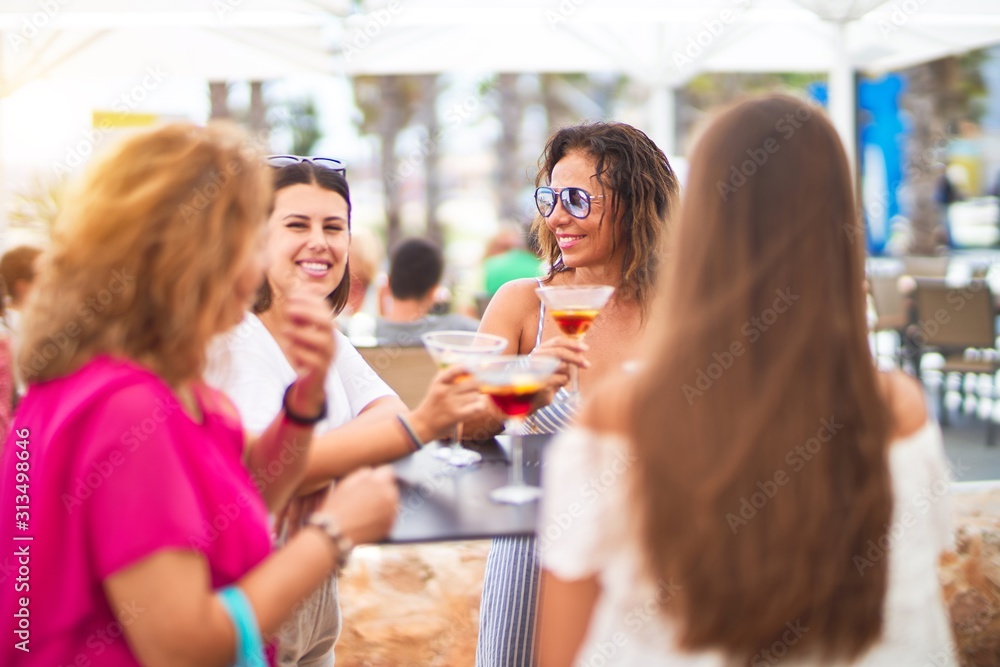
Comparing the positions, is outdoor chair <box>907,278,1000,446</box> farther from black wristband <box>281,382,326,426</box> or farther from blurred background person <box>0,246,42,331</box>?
black wristband <box>281,382,326,426</box>

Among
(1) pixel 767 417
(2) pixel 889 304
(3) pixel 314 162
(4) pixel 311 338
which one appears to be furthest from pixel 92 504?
(2) pixel 889 304

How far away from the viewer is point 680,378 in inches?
50.6

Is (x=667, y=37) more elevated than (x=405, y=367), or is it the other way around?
(x=667, y=37)

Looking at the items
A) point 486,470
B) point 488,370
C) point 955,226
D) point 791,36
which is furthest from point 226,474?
point 955,226

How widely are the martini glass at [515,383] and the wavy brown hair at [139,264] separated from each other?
2.12 ft

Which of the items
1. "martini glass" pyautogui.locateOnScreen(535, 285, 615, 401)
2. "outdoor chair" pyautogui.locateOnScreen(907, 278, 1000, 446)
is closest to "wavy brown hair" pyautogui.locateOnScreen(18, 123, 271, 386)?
"martini glass" pyautogui.locateOnScreen(535, 285, 615, 401)

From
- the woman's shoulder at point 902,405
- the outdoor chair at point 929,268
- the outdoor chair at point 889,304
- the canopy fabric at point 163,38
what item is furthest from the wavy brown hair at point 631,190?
the outdoor chair at point 929,268

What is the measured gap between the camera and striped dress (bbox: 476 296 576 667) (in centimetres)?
242

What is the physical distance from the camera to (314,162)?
2.36 m

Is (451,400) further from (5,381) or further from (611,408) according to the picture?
(5,381)

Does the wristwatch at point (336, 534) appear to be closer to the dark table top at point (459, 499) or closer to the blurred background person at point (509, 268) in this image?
the dark table top at point (459, 499)

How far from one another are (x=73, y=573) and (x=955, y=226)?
2195 cm

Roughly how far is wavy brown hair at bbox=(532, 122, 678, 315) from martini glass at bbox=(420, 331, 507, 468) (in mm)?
747

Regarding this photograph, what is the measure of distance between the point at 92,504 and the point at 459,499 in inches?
32.5
